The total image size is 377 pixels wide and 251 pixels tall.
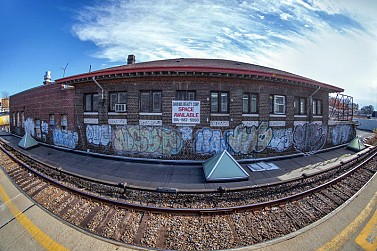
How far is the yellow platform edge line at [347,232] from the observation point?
3693 millimetres

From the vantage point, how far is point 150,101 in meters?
9.97

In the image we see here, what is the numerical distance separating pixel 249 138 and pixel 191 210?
6.91m

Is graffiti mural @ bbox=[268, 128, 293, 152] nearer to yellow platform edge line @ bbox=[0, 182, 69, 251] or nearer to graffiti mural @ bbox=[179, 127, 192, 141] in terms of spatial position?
graffiti mural @ bbox=[179, 127, 192, 141]

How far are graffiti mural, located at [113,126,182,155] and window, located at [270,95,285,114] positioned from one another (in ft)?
23.5

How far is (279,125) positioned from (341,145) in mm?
10154

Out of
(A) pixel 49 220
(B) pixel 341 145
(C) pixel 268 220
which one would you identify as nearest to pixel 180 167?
(C) pixel 268 220

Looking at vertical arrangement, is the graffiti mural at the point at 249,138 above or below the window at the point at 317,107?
below

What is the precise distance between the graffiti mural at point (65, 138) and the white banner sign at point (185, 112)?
8492 mm

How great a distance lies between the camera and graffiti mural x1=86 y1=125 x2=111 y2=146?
1070 cm

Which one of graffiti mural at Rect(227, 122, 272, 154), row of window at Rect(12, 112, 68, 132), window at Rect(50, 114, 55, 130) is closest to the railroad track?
graffiti mural at Rect(227, 122, 272, 154)

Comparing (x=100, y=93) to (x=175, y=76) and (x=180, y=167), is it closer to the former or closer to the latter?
(x=175, y=76)

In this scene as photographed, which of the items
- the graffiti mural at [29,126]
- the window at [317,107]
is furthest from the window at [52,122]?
the window at [317,107]

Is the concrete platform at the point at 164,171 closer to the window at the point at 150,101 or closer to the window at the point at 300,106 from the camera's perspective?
the window at the point at 150,101

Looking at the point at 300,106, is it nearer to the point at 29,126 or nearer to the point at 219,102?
the point at 219,102
